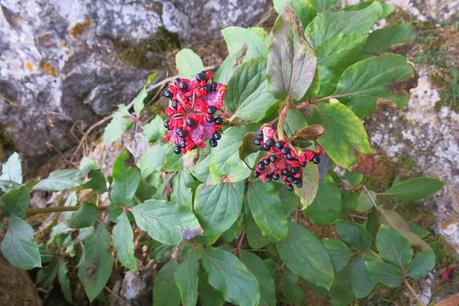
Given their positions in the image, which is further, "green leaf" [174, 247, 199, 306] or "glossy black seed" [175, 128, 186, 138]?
"green leaf" [174, 247, 199, 306]

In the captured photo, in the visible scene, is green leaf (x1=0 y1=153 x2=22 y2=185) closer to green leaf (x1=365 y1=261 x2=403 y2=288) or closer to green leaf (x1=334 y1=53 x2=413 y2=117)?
green leaf (x1=334 y1=53 x2=413 y2=117)

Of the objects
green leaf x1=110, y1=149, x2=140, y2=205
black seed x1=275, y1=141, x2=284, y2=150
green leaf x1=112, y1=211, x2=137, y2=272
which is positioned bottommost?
green leaf x1=112, y1=211, x2=137, y2=272

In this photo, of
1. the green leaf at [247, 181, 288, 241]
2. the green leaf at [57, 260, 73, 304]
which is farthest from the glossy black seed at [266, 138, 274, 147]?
the green leaf at [57, 260, 73, 304]

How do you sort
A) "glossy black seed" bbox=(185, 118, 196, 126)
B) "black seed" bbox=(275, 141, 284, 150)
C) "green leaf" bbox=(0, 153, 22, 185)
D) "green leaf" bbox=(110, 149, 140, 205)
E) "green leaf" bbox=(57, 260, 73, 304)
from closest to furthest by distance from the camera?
"black seed" bbox=(275, 141, 284, 150) → "glossy black seed" bbox=(185, 118, 196, 126) → "green leaf" bbox=(110, 149, 140, 205) → "green leaf" bbox=(0, 153, 22, 185) → "green leaf" bbox=(57, 260, 73, 304)

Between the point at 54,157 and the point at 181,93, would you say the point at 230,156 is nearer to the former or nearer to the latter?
the point at 181,93

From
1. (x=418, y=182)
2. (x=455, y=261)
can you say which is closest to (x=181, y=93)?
(x=418, y=182)

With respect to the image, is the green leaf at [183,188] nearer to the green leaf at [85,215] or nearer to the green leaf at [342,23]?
the green leaf at [85,215]

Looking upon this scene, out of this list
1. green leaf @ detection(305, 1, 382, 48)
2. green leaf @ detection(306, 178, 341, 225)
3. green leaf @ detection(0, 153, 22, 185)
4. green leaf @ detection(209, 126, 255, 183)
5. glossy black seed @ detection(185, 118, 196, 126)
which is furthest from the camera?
green leaf @ detection(0, 153, 22, 185)

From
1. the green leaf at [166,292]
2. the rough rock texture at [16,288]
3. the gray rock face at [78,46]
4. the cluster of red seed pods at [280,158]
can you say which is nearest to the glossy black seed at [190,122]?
the cluster of red seed pods at [280,158]
